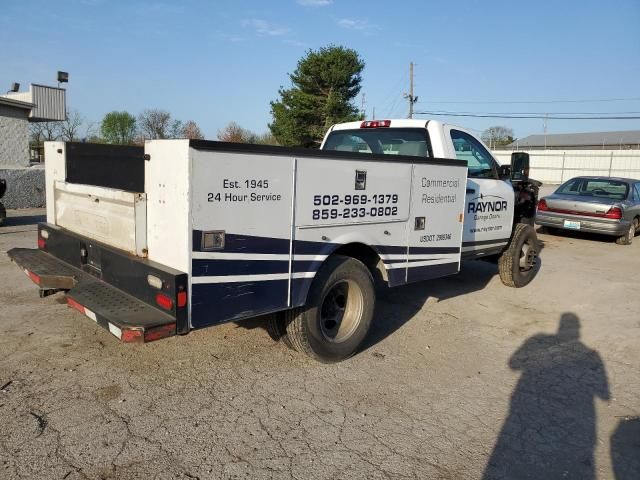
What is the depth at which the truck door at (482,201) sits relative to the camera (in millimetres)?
6096

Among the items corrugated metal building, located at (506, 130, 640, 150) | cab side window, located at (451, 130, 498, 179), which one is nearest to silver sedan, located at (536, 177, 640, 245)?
cab side window, located at (451, 130, 498, 179)

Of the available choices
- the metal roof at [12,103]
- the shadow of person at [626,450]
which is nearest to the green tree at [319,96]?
the metal roof at [12,103]

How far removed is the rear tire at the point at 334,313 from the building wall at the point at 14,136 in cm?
1795

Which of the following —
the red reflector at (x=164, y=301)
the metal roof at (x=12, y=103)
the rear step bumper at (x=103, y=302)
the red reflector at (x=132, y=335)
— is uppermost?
the metal roof at (x=12, y=103)

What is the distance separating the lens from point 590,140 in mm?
69188

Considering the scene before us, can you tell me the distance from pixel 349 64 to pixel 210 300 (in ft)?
110

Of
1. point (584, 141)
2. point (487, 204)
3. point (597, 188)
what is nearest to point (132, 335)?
point (487, 204)

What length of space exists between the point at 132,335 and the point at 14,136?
1944 cm

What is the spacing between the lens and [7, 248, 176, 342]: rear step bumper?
318cm

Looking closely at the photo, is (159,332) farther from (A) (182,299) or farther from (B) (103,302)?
(B) (103,302)

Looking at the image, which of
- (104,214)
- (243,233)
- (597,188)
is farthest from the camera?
(597,188)

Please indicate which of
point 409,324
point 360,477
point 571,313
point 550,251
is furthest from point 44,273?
point 550,251

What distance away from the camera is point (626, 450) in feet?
11.1

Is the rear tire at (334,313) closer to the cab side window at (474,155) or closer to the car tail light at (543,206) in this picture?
the cab side window at (474,155)
